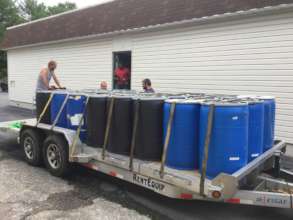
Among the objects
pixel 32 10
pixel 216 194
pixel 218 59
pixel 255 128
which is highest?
pixel 32 10

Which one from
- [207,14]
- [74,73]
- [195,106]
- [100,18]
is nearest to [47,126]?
[195,106]

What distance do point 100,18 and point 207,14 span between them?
17.8ft

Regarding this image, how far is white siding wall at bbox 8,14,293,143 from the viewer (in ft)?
23.6

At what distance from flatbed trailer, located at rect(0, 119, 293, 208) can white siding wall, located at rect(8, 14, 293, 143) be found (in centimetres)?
314

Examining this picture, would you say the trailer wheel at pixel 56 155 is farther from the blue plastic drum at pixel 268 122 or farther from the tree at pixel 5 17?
the tree at pixel 5 17

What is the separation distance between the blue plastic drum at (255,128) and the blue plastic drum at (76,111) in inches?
106

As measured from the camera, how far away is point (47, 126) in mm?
5555

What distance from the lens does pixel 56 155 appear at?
5.20 metres

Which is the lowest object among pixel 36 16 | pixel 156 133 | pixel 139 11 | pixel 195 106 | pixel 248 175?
pixel 248 175

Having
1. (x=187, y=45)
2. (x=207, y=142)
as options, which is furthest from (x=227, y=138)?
(x=187, y=45)

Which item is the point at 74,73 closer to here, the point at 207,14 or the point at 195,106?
the point at 207,14

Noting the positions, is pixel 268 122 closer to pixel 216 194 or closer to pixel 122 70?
pixel 216 194

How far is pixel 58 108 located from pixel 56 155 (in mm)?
866

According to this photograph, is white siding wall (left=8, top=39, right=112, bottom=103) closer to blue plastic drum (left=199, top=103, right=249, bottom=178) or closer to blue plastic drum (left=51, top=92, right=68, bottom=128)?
blue plastic drum (left=51, top=92, right=68, bottom=128)
